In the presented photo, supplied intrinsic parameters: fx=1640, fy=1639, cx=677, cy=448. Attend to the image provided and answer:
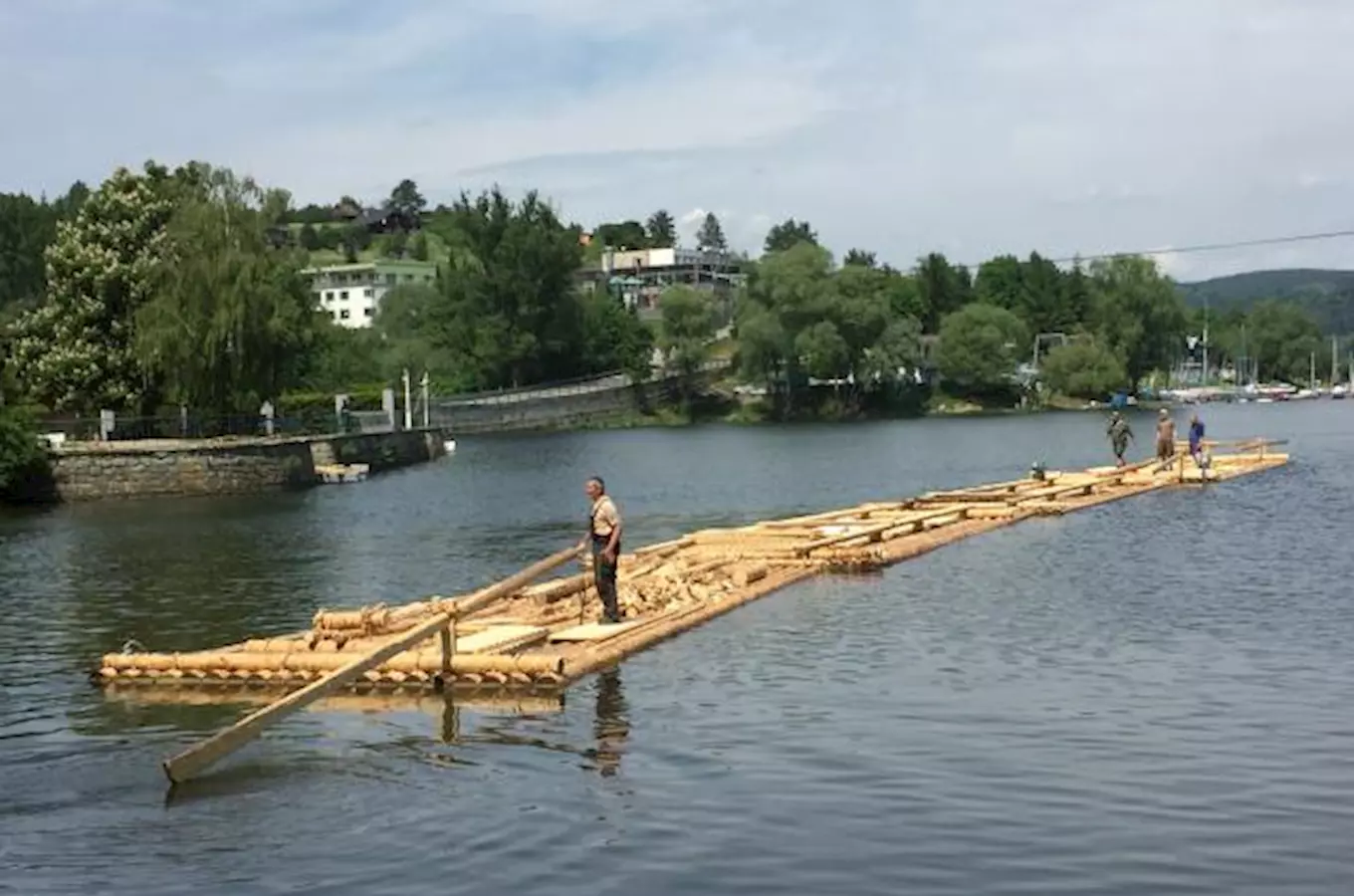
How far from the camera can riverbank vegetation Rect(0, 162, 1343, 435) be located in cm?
6781

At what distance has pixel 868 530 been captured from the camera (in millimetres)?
33281

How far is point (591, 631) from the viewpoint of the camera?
22141mm

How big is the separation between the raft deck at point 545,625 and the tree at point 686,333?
347 feet

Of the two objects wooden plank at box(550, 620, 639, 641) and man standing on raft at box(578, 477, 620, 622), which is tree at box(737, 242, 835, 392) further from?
wooden plank at box(550, 620, 639, 641)

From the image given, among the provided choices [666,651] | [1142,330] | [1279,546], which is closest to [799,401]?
[1142,330]

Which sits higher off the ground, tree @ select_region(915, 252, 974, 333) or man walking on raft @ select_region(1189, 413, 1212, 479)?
tree @ select_region(915, 252, 974, 333)

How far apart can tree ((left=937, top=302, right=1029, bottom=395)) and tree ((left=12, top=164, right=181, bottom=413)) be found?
93618 mm

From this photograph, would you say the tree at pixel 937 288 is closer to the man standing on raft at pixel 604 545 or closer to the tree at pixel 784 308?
the tree at pixel 784 308

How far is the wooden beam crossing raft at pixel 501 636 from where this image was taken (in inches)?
750

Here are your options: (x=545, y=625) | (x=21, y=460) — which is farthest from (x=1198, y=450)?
(x=21, y=460)

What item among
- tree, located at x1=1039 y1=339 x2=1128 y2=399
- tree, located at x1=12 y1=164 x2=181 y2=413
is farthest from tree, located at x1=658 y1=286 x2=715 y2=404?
tree, located at x1=12 y1=164 x2=181 y2=413

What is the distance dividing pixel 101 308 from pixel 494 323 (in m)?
66.1

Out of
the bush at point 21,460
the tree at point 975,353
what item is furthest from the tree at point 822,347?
the bush at point 21,460

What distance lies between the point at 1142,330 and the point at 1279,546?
424ft
